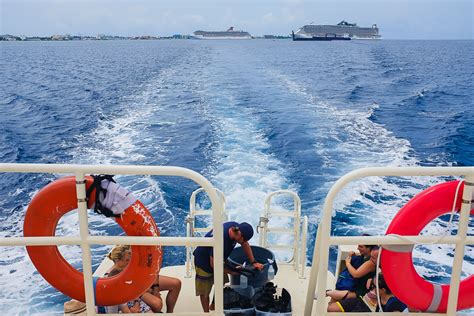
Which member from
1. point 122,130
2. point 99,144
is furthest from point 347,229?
point 122,130

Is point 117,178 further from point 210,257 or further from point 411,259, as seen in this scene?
point 411,259

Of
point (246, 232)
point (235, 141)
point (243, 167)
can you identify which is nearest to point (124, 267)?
point (246, 232)

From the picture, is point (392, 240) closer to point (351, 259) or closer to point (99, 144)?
point (351, 259)

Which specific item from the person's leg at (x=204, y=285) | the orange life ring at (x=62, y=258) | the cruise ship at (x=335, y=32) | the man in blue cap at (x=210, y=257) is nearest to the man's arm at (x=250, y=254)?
the man in blue cap at (x=210, y=257)

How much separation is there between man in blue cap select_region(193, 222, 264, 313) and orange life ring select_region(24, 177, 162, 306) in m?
0.82

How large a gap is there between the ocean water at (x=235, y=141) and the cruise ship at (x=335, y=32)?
258 ft

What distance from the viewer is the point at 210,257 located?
3311 millimetres

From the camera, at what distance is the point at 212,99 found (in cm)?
1758

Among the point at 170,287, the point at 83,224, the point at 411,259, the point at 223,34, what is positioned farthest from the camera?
the point at 223,34

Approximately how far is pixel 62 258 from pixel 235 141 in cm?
921

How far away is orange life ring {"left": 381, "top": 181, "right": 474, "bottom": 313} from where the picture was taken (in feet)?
7.33

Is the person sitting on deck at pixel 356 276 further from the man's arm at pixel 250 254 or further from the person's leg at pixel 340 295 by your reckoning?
the man's arm at pixel 250 254

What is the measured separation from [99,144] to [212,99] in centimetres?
669

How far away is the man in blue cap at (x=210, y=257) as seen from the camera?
334 centimetres
